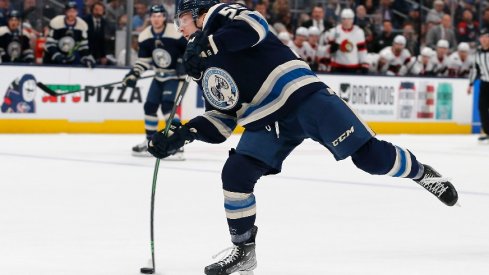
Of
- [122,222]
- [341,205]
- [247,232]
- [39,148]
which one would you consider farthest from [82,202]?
[39,148]

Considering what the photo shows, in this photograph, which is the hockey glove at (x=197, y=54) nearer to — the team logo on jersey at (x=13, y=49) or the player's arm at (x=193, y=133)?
the player's arm at (x=193, y=133)

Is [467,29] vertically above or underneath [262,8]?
underneath

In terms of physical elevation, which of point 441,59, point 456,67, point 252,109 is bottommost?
point 456,67

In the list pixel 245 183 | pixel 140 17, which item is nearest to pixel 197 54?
pixel 245 183

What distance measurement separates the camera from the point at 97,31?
12648 millimetres

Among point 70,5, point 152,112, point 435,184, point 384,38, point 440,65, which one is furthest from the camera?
point 440,65

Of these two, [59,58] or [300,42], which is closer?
[59,58]

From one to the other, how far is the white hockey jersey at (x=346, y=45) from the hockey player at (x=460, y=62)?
71.7 inches

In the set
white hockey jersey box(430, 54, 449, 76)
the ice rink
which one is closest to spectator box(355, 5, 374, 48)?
white hockey jersey box(430, 54, 449, 76)

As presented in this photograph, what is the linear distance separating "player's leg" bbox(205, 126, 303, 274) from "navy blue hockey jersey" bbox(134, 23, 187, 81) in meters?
5.67

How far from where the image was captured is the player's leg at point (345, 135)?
3953 millimetres

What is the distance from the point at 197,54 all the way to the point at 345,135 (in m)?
0.62

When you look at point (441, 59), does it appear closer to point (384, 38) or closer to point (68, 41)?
point (384, 38)

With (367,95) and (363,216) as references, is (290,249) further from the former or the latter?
(367,95)
